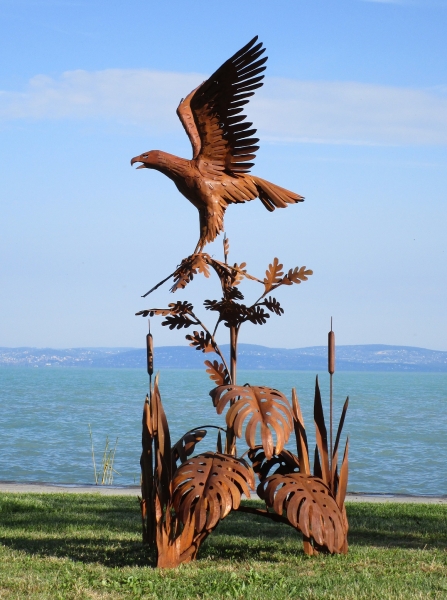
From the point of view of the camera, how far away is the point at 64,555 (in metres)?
5.86

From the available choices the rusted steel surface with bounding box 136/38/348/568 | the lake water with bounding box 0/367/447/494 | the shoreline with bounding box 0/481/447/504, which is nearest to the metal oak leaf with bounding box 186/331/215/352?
the rusted steel surface with bounding box 136/38/348/568

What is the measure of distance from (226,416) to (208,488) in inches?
21.0

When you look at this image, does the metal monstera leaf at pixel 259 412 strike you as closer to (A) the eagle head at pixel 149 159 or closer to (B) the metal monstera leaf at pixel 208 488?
(B) the metal monstera leaf at pixel 208 488

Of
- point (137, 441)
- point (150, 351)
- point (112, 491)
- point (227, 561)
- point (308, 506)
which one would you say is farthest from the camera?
point (137, 441)

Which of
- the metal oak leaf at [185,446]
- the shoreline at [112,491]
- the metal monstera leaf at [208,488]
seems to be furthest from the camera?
the shoreline at [112,491]

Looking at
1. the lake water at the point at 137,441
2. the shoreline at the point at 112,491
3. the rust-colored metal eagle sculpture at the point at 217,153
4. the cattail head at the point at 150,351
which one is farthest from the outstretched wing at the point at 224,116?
the lake water at the point at 137,441

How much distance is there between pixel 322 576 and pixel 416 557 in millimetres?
909

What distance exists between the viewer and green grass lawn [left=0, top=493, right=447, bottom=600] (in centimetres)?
495

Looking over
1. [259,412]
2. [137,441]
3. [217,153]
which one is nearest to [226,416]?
[259,412]

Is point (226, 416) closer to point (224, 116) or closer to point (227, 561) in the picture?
point (227, 561)

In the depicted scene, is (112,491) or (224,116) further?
(112,491)

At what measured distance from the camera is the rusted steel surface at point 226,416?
5.37 meters

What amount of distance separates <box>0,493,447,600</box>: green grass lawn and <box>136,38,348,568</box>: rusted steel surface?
22 centimetres

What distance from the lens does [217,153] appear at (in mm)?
6016
